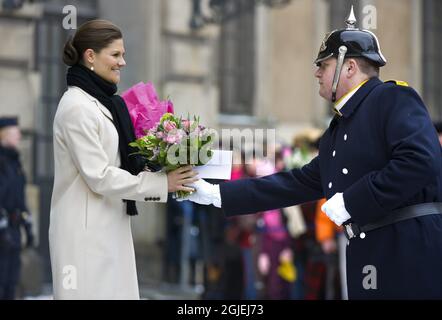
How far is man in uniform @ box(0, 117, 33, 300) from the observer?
8766mm

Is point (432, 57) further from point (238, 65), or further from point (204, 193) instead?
point (204, 193)

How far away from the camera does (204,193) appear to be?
5.07 meters

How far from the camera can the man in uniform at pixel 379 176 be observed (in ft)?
14.5

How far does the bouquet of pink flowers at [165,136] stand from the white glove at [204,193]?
125mm

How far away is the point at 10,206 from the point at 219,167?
4.36 metres

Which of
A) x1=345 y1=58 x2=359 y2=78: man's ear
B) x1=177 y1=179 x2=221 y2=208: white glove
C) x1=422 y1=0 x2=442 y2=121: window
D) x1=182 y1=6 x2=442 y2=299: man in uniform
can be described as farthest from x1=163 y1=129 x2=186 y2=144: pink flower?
x1=422 y1=0 x2=442 y2=121: window

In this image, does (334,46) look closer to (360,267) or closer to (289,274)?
(360,267)

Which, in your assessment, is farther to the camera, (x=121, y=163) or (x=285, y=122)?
(x=285, y=122)

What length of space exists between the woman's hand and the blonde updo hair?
668 mm

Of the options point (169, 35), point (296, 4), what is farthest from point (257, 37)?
point (169, 35)

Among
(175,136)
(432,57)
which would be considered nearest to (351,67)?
(175,136)
